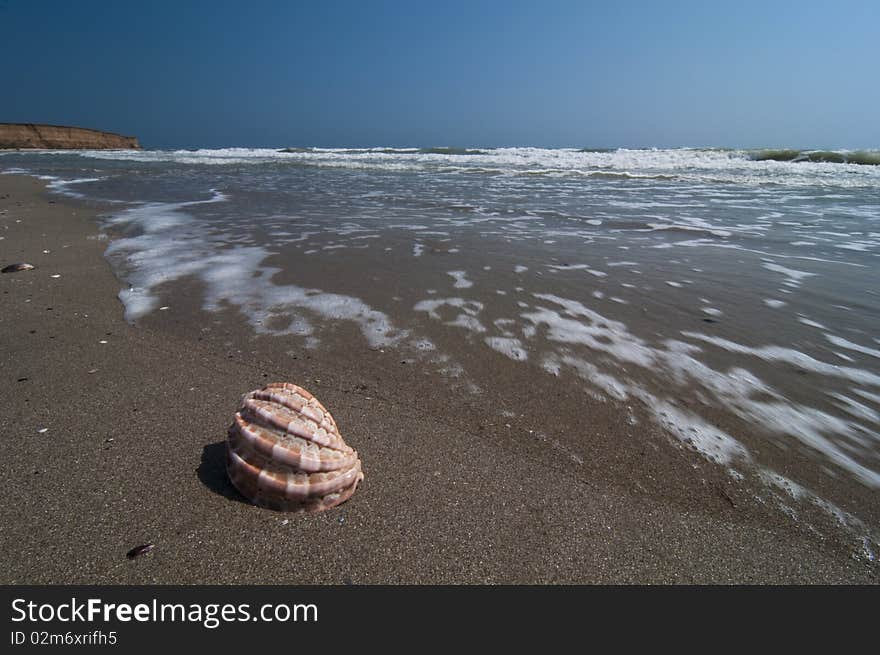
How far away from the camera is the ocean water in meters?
2.64

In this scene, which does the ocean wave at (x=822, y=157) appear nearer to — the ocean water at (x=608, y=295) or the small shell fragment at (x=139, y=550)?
the ocean water at (x=608, y=295)

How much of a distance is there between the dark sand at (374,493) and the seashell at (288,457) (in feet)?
0.28

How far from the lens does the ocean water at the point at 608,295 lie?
8.66 ft

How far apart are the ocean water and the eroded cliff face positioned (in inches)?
1731

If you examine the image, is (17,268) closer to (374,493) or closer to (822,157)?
(374,493)

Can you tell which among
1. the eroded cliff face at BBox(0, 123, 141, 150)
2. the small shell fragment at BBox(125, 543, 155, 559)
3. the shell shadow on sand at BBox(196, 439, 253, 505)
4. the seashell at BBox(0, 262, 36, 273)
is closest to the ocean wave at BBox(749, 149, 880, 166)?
the shell shadow on sand at BBox(196, 439, 253, 505)

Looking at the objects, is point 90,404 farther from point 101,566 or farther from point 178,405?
point 101,566

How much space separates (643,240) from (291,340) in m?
5.30

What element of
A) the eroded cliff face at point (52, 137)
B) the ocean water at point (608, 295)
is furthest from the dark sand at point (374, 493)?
the eroded cliff face at point (52, 137)

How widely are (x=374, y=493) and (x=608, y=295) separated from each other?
3204 mm

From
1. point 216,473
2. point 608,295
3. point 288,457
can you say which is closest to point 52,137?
point 608,295

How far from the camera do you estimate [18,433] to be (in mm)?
2254
